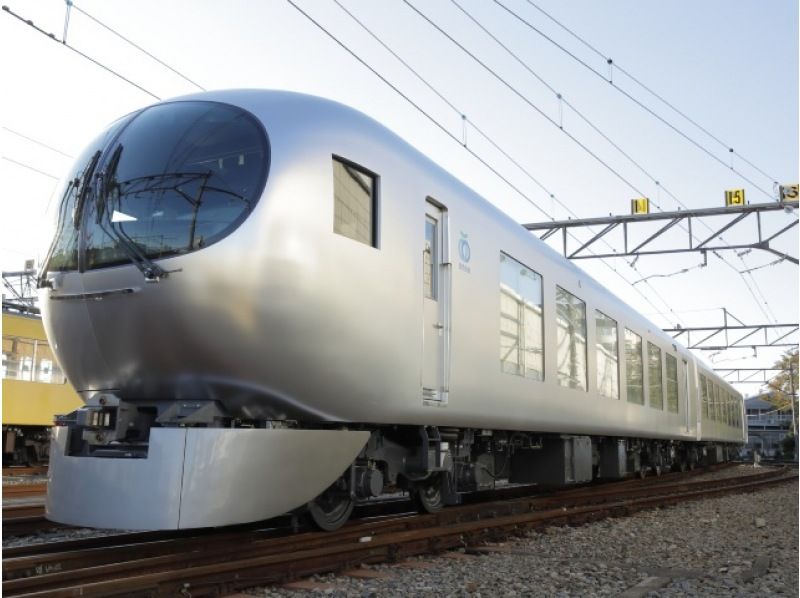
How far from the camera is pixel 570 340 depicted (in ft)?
31.8

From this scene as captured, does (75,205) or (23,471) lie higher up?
(75,205)

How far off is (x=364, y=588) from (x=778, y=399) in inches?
2359

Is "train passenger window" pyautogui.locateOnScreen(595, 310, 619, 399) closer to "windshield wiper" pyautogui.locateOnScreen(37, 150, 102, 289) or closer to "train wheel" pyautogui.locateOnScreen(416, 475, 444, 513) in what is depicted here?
"train wheel" pyautogui.locateOnScreen(416, 475, 444, 513)

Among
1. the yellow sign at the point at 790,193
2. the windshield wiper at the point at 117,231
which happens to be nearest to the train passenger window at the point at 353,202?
the windshield wiper at the point at 117,231

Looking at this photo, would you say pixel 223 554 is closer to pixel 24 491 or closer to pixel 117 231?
pixel 117 231

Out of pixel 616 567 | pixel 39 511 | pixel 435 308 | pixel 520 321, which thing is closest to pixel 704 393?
pixel 520 321

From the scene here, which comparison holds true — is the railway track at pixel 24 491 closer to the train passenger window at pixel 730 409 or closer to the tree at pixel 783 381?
the train passenger window at pixel 730 409

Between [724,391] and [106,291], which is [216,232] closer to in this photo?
[106,291]

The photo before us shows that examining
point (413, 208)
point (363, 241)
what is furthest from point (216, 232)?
point (413, 208)

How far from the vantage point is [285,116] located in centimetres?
533

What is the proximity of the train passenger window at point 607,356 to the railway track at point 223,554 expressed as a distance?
338 cm

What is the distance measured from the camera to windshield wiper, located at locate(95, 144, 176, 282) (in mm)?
4875

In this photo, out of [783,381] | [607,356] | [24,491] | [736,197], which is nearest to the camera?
[24,491]

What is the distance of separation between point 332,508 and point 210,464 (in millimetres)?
1720
